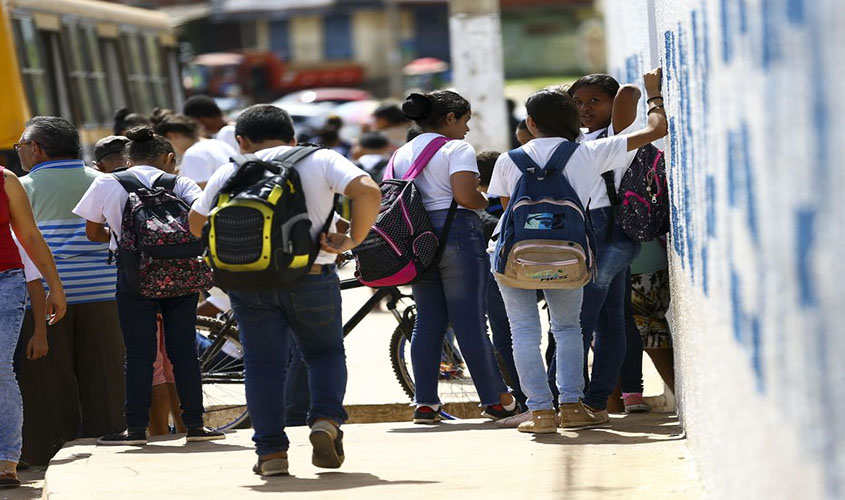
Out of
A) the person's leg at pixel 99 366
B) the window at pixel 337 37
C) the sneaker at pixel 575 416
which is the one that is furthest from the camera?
the window at pixel 337 37

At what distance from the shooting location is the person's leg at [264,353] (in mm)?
5516

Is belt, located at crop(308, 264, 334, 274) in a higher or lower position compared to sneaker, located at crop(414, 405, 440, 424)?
higher

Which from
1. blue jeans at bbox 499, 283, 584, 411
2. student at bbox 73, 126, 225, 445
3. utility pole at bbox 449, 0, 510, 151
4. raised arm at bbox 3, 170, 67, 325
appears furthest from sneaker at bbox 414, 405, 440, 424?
utility pole at bbox 449, 0, 510, 151

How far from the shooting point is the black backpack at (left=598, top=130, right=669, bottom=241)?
634cm

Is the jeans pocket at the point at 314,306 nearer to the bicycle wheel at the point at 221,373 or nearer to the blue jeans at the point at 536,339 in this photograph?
the blue jeans at the point at 536,339

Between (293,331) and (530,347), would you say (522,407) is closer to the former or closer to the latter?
(530,347)

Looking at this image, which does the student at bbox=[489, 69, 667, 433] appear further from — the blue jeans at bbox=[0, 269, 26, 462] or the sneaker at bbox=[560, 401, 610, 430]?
the blue jeans at bbox=[0, 269, 26, 462]

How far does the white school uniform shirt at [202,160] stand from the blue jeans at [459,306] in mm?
2351

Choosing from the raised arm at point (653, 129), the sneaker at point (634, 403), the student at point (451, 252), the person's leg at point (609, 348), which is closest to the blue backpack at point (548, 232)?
the raised arm at point (653, 129)

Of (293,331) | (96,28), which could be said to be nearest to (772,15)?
(293,331)

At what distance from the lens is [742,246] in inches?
137

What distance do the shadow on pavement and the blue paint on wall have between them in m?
2.99

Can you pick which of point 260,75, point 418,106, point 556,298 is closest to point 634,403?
point 556,298

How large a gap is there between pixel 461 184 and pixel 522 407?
1.32m
